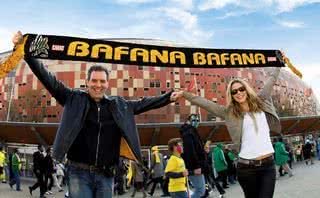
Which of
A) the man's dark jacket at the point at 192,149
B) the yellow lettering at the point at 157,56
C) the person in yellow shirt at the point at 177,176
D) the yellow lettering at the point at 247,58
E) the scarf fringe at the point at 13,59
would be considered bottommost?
the person in yellow shirt at the point at 177,176

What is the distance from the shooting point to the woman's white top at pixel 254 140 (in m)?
3.88

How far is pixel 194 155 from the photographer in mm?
7520

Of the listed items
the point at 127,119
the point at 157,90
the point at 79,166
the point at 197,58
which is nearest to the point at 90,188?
the point at 79,166

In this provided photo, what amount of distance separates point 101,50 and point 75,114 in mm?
1687

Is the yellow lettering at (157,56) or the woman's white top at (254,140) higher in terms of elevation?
the yellow lettering at (157,56)

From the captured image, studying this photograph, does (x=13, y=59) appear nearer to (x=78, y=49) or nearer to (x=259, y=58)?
(x=78, y=49)

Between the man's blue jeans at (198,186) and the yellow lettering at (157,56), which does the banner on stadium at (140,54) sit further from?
the man's blue jeans at (198,186)

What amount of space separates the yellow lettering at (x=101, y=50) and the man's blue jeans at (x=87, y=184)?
1832 millimetres

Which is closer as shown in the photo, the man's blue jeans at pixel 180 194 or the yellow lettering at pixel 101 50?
the yellow lettering at pixel 101 50

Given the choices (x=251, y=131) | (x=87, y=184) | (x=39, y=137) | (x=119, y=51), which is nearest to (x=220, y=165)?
(x=119, y=51)

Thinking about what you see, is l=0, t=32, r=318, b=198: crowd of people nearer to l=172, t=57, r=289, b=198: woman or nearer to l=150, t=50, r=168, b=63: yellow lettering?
l=172, t=57, r=289, b=198: woman

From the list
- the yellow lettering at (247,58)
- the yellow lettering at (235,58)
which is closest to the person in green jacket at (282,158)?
the yellow lettering at (247,58)

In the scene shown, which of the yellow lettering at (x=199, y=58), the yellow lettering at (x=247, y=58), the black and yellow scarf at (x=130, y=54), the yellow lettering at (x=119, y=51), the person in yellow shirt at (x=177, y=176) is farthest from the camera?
the person in yellow shirt at (x=177, y=176)

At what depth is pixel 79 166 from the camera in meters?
3.15
